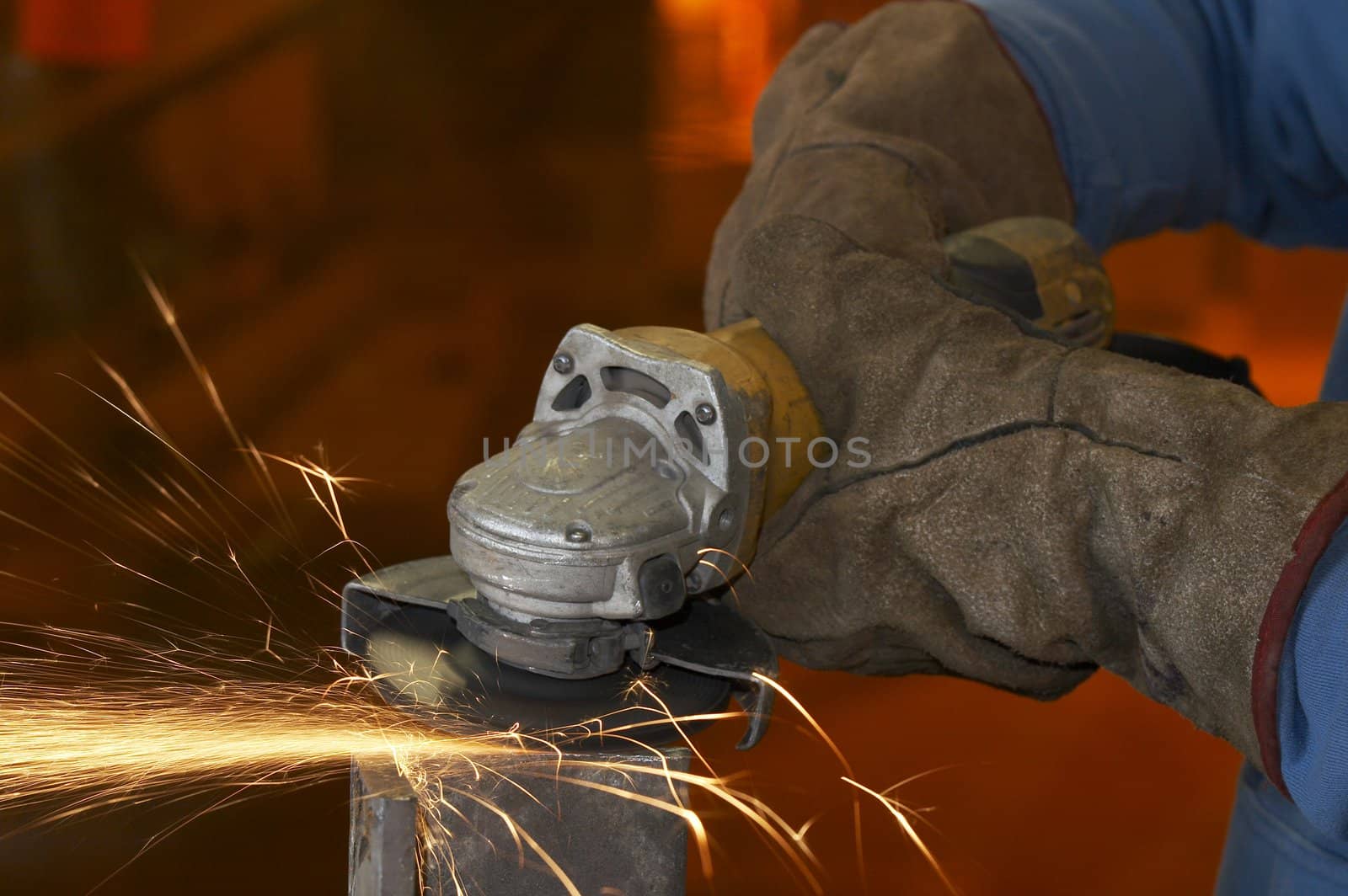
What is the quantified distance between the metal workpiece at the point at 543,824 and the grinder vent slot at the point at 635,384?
271 mm

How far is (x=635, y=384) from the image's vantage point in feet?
3.34

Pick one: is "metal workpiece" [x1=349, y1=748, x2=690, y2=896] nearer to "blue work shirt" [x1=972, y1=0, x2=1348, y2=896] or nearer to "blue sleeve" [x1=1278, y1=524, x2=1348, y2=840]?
Answer: "blue sleeve" [x1=1278, y1=524, x2=1348, y2=840]

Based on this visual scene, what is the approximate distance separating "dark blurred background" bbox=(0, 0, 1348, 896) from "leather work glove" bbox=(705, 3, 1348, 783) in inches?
33.5

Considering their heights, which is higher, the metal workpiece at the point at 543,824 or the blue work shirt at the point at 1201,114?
Answer: the blue work shirt at the point at 1201,114

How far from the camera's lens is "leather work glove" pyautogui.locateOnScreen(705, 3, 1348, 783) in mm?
868

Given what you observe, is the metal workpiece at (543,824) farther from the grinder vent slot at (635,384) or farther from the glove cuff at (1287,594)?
the glove cuff at (1287,594)

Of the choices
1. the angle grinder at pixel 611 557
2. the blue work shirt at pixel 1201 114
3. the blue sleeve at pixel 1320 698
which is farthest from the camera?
the blue work shirt at pixel 1201 114

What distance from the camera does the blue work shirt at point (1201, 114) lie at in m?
1.43

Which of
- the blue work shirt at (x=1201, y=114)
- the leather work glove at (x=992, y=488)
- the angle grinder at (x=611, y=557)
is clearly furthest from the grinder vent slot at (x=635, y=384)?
the blue work shirt at (x=1201, y=114)

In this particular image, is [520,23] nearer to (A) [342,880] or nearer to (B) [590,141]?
(B) [590,141]

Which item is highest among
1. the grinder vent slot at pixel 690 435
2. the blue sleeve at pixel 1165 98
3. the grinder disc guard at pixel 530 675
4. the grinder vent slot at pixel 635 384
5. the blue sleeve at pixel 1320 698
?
→ the blue sleeve at pixel 1165 98

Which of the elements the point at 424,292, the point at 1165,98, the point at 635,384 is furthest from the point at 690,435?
the point at 424,292

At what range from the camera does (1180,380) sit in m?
0.96

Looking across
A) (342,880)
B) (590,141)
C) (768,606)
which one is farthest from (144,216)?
(768,606)
